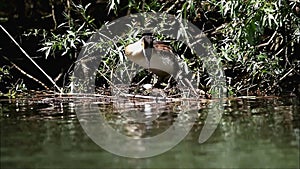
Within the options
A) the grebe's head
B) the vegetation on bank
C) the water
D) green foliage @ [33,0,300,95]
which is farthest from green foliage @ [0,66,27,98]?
the water

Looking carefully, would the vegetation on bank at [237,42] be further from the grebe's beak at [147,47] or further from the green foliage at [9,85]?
the grebe's beak at [147,47]

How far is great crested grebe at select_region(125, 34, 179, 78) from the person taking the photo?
307cm

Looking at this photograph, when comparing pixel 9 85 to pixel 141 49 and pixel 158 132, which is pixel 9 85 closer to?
pixel 141 49

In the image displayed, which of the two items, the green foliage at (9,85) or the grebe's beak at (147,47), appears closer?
the grebe's beak at (147,47)

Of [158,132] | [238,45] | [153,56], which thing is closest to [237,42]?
[238,45]

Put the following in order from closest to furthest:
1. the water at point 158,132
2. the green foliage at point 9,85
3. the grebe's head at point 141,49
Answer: the water at point 158,132
the grebe's head at point 141,49
the green foliage at point 9,85

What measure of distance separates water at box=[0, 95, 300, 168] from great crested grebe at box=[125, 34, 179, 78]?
21.8 inches

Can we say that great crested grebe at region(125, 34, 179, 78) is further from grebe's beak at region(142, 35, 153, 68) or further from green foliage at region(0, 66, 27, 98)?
green foliage at region(0, 66, 27, 98)

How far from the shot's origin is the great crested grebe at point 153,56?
3.07m

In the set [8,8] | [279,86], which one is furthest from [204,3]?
[8,8]

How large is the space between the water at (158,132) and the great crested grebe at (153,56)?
0.55 metres

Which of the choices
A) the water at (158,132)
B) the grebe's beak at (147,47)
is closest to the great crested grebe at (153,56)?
the grebe's beak at (147,47)

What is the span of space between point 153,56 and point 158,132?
144 cm

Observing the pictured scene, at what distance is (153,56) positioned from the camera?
3.13 m
